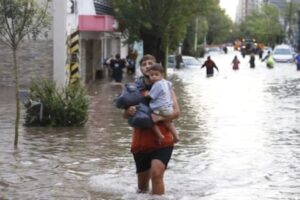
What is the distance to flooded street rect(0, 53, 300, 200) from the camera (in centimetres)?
942

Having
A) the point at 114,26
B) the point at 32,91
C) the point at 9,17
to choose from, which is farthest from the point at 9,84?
the point at 9,17

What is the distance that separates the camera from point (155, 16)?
38.6 meters

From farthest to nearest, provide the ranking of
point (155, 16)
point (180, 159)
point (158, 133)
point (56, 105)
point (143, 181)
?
point (155, 16) < point (56, 105) < point (180, 159) < point (143, 181) < point (158, 133)

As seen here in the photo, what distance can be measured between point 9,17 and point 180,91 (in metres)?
16.4

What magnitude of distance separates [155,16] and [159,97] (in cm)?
3047

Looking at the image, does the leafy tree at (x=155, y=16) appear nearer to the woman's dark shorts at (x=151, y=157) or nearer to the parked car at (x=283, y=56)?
the parked car at (x=283, y=56)

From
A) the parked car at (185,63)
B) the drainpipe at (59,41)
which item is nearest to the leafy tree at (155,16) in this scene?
the drainpipe at (59,41)

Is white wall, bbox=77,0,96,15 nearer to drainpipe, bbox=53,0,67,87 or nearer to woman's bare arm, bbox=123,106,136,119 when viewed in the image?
drainpipe, bbox=53,0,67,87

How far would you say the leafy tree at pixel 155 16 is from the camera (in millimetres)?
38531

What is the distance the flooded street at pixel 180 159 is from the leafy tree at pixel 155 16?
18.4 meters

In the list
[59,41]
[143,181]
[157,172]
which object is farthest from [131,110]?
[59,41]

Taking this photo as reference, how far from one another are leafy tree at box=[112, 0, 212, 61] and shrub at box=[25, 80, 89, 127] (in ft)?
74.9

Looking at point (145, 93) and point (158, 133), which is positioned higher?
point (145, 93)

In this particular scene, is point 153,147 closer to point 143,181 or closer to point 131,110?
point 131,110
